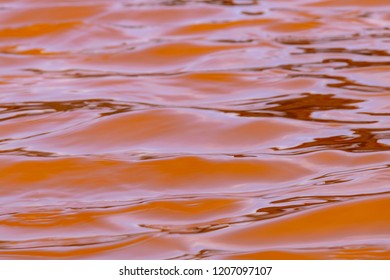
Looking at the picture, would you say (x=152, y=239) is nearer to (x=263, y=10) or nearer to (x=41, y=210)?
(x=41, y=210)

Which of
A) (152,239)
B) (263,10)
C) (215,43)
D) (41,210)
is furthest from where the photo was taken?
(263,10)

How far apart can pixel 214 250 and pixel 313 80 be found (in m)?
1.36

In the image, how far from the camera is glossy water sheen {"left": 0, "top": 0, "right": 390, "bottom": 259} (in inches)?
93.6

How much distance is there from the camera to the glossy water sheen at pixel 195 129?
2.38m

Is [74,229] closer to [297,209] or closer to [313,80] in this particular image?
[297,209]

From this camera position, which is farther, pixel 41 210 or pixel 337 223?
pixel 41 210

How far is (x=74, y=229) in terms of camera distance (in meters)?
2.45

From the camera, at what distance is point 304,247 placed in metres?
2.27

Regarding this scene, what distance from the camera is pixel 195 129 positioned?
3.08m

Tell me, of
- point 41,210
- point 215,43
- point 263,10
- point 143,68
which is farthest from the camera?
point 263,10

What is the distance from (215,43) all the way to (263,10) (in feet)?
1.63

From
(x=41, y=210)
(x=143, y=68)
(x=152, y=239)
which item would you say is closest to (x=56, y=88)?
(x=143, y=68)
